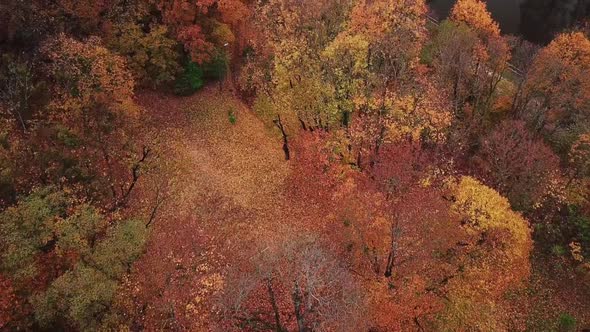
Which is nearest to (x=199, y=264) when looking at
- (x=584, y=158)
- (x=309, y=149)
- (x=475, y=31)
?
(x=309, y=149)

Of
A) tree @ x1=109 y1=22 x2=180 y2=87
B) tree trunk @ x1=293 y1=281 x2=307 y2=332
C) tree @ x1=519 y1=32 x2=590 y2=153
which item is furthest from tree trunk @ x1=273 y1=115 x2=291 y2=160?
tree @ x1=519 y1=32 x2=590 y2=153

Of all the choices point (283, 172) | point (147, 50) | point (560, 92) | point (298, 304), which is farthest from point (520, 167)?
point (147, 50)

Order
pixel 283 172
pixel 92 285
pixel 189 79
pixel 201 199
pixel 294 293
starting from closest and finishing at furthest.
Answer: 1. pixel 92 285
2. pixel 294 293
3. pixel 201 199
4. pixel 283 172
5. pixel 189 79

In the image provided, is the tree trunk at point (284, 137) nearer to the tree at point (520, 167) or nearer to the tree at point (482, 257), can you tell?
the tree at point (482, 257)

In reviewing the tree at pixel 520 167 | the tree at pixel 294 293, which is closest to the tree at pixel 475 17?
the tree at pixel 520 167

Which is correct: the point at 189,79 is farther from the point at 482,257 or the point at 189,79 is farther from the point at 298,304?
the point at 482,257

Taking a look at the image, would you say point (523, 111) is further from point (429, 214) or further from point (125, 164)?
point (125, 164)

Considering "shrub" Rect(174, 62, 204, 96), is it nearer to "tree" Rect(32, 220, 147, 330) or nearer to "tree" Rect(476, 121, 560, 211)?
"tree" Rect(32, 220, 147, 330)
